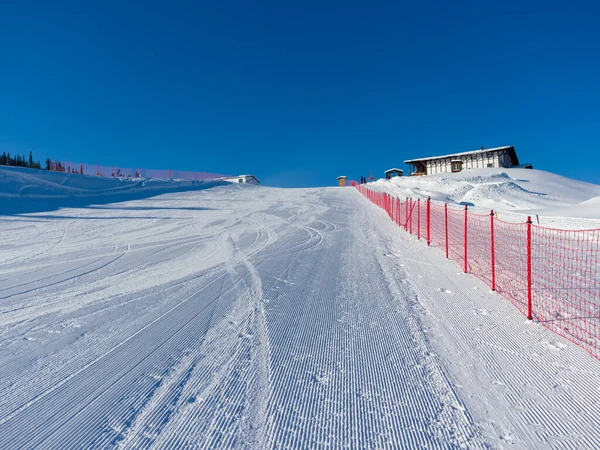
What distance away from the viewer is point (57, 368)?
10.9 feet

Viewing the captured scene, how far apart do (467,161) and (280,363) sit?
68805mm

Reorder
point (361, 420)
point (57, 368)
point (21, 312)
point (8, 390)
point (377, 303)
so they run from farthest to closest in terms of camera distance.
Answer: point (377, 303)
point (21, 312)
point (57, 368)
point (8, 390)
point (361, 420)

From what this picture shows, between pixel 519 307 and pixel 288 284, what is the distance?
155 inches

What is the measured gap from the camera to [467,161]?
6234 centimetres

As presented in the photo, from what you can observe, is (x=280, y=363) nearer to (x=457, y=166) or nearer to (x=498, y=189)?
(x=498, y=189)

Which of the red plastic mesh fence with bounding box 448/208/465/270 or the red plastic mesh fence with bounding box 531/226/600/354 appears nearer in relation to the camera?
the red plastic mesh fence with bounding box 531/226/600/354

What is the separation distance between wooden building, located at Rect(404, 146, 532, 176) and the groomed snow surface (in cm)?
6219

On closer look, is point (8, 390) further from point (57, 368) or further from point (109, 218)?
point (109, 218)

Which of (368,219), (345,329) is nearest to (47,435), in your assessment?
(345,329)

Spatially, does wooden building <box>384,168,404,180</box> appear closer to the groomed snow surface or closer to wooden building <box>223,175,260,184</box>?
wooden building <box>223,175,260,184</box>

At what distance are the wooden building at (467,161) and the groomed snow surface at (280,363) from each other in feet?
204

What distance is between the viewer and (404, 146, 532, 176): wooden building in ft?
196

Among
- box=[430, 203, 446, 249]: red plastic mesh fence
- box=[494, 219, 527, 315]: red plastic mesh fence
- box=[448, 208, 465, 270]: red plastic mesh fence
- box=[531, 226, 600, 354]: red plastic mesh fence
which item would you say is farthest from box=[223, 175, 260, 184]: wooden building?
box=[531, 226, 600, 354]: red plastic mesh fence

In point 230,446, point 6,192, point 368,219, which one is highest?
point 6,192
